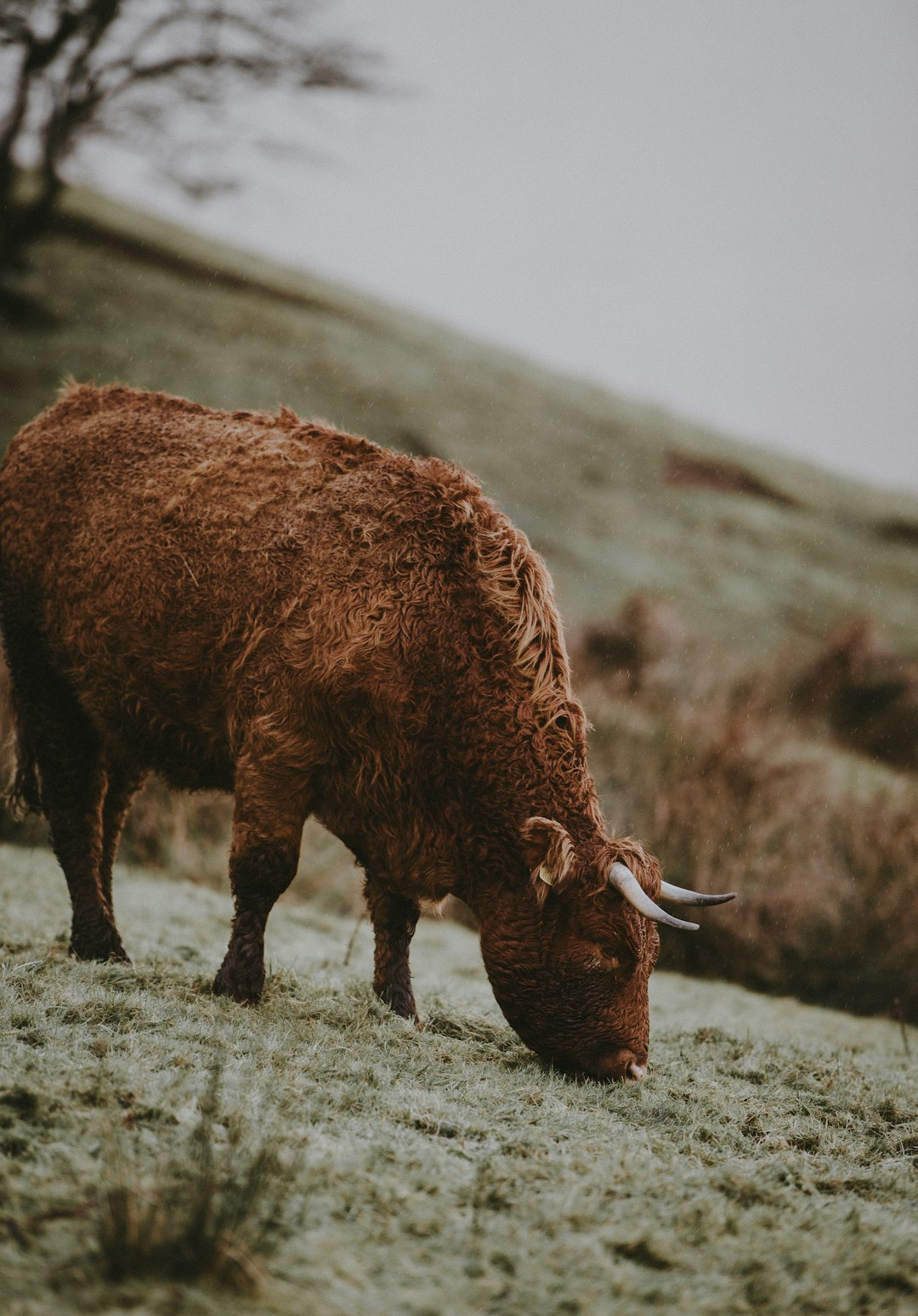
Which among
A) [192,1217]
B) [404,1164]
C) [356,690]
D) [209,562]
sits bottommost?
[404,1164]

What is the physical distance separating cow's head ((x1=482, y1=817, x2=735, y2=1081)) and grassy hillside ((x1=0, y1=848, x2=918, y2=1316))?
0.57 feet

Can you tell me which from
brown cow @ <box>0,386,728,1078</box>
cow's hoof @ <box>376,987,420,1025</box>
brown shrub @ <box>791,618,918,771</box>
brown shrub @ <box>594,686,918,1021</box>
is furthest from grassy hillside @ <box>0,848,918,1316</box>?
brown shrub @ <box>791,618,918,771</box>

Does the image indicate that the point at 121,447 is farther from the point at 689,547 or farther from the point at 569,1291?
the point at 689,547

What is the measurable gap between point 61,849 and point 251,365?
18.0 m

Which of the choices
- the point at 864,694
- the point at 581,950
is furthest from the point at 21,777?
the point at 864,694

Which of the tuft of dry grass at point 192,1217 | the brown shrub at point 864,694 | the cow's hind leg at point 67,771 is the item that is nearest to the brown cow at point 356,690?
the cow's hind leg at point 67,771

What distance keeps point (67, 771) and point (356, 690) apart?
214 centimetres

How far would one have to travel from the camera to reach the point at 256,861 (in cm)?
455

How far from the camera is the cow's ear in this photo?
4.06 m

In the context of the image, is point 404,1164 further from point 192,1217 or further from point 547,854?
point 547,854

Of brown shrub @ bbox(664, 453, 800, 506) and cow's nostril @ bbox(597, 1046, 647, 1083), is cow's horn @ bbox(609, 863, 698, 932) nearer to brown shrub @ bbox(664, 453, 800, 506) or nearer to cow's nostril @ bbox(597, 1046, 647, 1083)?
cow's nostril @ bbox(597, 1046, 647, 1083)

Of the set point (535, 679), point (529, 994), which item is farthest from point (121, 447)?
point (529, 994)

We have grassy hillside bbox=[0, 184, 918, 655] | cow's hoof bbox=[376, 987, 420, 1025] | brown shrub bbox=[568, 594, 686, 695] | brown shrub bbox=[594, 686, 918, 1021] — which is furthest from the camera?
grassy hillside bbox=[0, 184, 918, 655]

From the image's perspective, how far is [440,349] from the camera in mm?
27688
